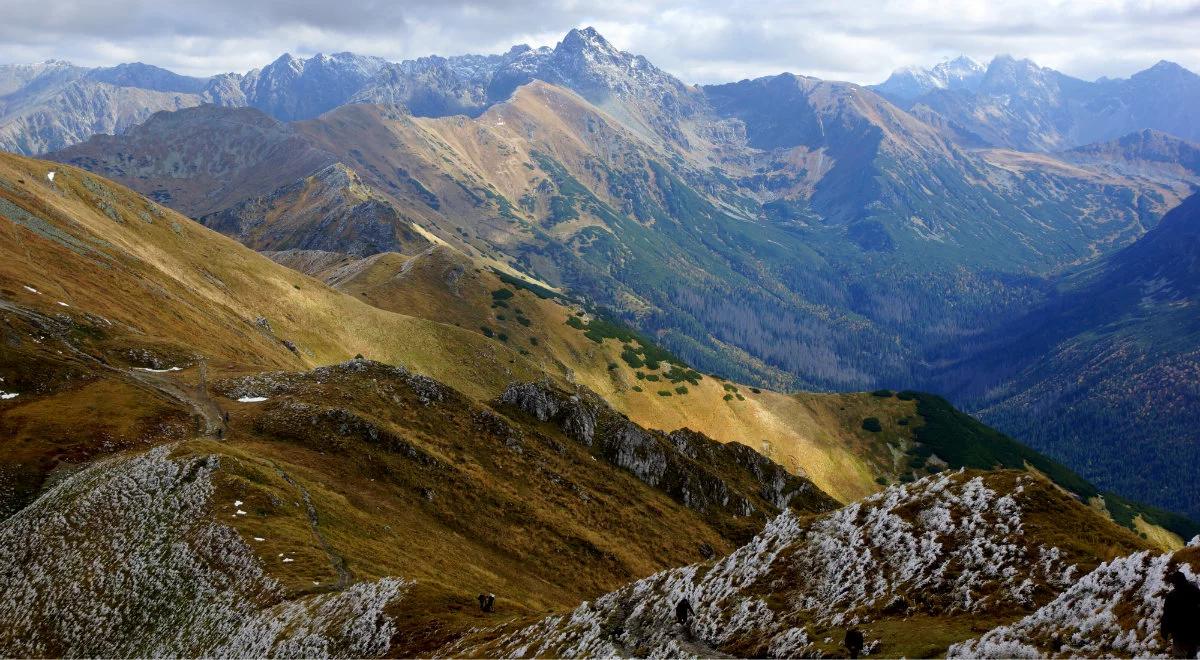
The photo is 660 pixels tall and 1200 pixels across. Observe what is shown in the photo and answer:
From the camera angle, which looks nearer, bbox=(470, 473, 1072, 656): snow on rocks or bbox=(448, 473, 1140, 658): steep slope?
bbox=(448, 473, 1140, 658): steep slope

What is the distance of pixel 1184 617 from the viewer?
21.1m

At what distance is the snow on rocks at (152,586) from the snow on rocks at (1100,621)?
36.0 m

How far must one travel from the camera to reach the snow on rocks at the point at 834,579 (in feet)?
104

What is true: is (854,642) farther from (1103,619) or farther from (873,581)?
(1103,619)

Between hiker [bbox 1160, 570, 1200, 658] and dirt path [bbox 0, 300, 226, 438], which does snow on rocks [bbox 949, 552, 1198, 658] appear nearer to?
hiker [bbox 1160, 570, 1200, 658]

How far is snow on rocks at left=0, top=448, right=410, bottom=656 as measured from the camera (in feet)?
157

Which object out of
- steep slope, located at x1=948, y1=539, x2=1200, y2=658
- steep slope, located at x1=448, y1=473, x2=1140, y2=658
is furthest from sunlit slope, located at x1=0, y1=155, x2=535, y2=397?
steep slope, located at x1=948, y1=539, x2=1200, y2=658

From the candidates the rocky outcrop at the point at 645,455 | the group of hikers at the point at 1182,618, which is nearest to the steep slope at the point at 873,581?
the group of hikers at the point at 1182,618

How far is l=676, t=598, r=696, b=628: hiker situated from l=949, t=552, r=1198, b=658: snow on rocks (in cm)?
1347

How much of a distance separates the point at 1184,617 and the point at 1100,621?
3.37 metres

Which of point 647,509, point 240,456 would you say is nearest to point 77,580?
point 240,456

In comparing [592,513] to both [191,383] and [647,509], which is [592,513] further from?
[191,383]

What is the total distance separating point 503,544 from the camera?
7769 cm

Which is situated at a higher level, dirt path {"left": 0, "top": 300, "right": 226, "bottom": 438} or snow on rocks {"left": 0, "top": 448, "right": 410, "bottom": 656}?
dirt path {"left": 0, "top": 300, "right": 226, "bottom": 438}
